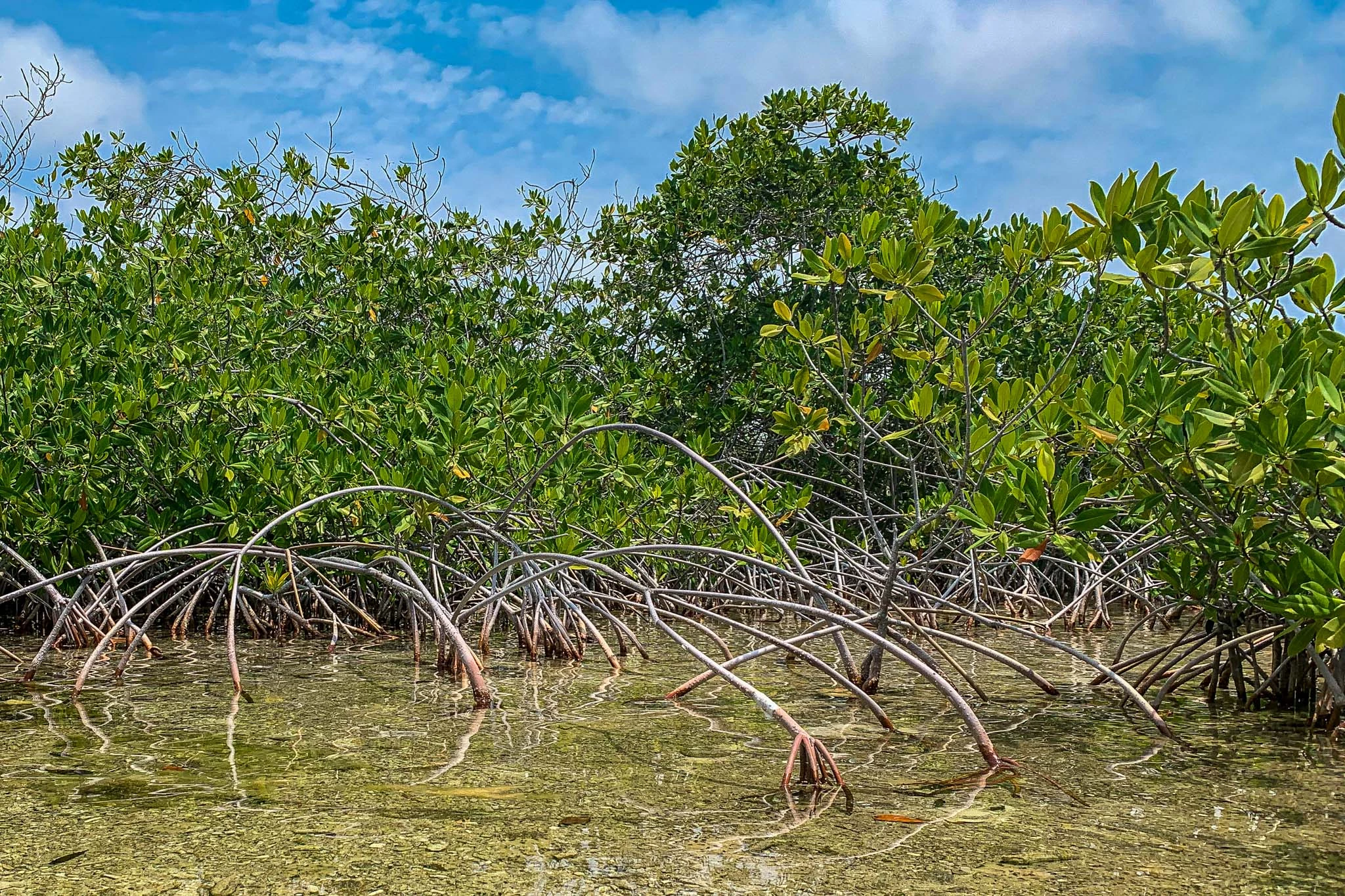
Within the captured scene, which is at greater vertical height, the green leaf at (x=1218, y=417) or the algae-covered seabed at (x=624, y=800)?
the green leaf at (x=1218, y=417)

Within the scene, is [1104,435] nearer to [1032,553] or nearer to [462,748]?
[1032,553]

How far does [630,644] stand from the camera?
4922 millimetres

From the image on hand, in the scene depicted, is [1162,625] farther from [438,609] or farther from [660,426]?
[438,609]

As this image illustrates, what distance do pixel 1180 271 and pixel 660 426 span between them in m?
5.35

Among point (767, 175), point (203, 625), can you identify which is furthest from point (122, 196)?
point (767, 175)

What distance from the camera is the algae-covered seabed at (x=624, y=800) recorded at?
180 cm

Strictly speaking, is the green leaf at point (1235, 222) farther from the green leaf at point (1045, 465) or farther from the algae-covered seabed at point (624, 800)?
the algae-covered seabed at point (624, 800)

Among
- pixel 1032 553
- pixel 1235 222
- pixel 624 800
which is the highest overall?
pixel 1235 222

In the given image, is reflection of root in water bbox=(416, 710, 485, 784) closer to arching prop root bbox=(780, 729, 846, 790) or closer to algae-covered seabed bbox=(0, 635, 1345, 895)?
algae-covered seabed bbox=(0, 635, 1345, 895)

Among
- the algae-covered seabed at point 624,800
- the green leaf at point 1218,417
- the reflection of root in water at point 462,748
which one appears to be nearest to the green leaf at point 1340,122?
the green leaf at point 1218,417

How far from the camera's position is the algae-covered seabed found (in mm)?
1797

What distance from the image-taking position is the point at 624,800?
2230 millimetres

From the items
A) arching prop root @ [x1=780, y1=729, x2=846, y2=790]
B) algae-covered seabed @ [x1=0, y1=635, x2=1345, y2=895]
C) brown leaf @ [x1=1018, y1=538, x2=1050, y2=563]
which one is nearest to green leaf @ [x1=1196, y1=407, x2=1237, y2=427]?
brown leaf @ [x1=1018, y1=538, x2=1050, y2=563]

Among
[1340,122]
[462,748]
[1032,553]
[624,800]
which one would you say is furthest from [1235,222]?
[462,748]
